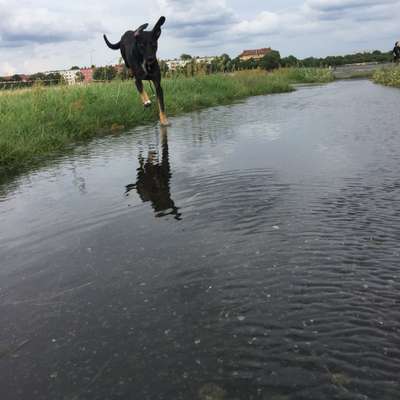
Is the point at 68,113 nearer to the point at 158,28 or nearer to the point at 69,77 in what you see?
the point at 158,28

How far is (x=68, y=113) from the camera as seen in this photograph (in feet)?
37.4

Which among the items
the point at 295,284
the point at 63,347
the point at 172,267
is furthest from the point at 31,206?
the point at 295,284

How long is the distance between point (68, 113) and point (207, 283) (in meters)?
9.19

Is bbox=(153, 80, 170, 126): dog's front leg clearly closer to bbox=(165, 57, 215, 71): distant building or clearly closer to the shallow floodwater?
the shallow floodwater

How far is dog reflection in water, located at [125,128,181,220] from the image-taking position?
521cm

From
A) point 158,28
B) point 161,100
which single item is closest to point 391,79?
point 161,100

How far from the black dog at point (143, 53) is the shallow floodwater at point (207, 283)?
5.21 m

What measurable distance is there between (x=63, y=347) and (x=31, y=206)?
11.1 feet

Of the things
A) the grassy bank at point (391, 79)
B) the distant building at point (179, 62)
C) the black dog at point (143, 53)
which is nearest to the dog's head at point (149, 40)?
the black dog at point (143, 53)

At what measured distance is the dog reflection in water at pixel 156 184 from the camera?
205 inches

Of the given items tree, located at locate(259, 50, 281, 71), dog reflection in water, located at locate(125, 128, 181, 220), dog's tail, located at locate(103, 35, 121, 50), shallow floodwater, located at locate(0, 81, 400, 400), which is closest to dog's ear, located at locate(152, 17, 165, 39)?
dog's tail, located at locate(103, 35, 121, 50)

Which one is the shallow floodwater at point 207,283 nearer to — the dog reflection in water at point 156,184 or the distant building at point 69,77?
the dog reflection in water at point 156,184

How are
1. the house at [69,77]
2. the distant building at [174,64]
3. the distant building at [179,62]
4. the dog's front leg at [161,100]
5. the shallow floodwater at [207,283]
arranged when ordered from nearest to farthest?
the shallow floodwater at [207,283] → the dog's front leg at [161,100] → the house at [69,77] → the distant building at [174,64] → the distant building at [179,62]

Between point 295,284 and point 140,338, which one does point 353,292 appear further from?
point 140,338
